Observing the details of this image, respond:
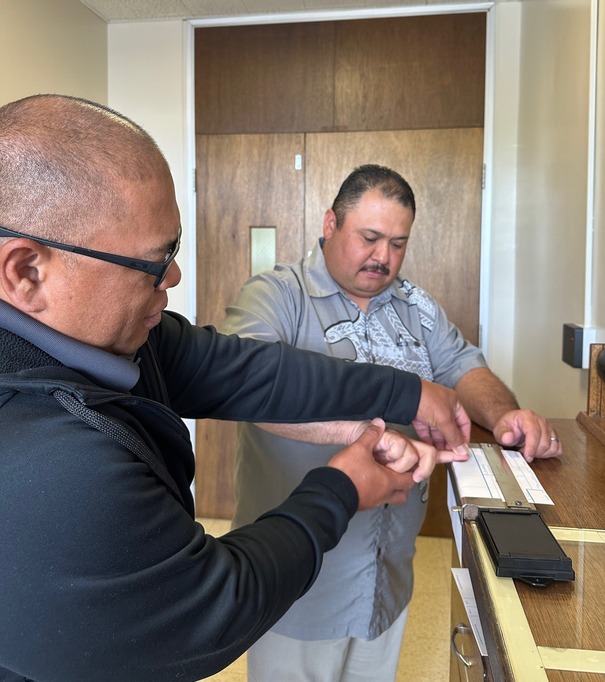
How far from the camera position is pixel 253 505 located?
1518 mm

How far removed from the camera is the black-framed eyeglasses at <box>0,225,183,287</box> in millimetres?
611

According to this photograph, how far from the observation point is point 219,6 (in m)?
2.94

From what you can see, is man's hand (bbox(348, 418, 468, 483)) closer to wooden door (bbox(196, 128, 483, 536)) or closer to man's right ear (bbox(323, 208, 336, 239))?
man's right ear (bbox(323, 208, 336, 239))

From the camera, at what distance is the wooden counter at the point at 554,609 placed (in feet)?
1.78

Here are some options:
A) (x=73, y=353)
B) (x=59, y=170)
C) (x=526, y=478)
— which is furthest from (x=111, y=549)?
(x=526, y=478)

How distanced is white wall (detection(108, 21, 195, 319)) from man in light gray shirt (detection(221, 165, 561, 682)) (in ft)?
5.73

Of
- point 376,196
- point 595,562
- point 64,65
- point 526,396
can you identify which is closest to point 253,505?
point 376,196

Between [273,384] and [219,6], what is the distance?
2.47 metres

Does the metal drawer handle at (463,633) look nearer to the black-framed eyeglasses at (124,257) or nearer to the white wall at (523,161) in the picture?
the black-framed eyeglasses at (124,257)

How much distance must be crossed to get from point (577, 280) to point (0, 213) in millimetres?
1715

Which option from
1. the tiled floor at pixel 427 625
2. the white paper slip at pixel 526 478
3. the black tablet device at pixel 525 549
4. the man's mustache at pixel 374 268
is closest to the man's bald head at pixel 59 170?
the black tablet device at pixel 525 549

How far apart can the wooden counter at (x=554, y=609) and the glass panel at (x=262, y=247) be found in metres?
2.39

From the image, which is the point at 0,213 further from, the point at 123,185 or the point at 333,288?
the point at 333,288

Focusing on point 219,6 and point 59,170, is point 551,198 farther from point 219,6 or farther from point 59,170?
point 59,170
